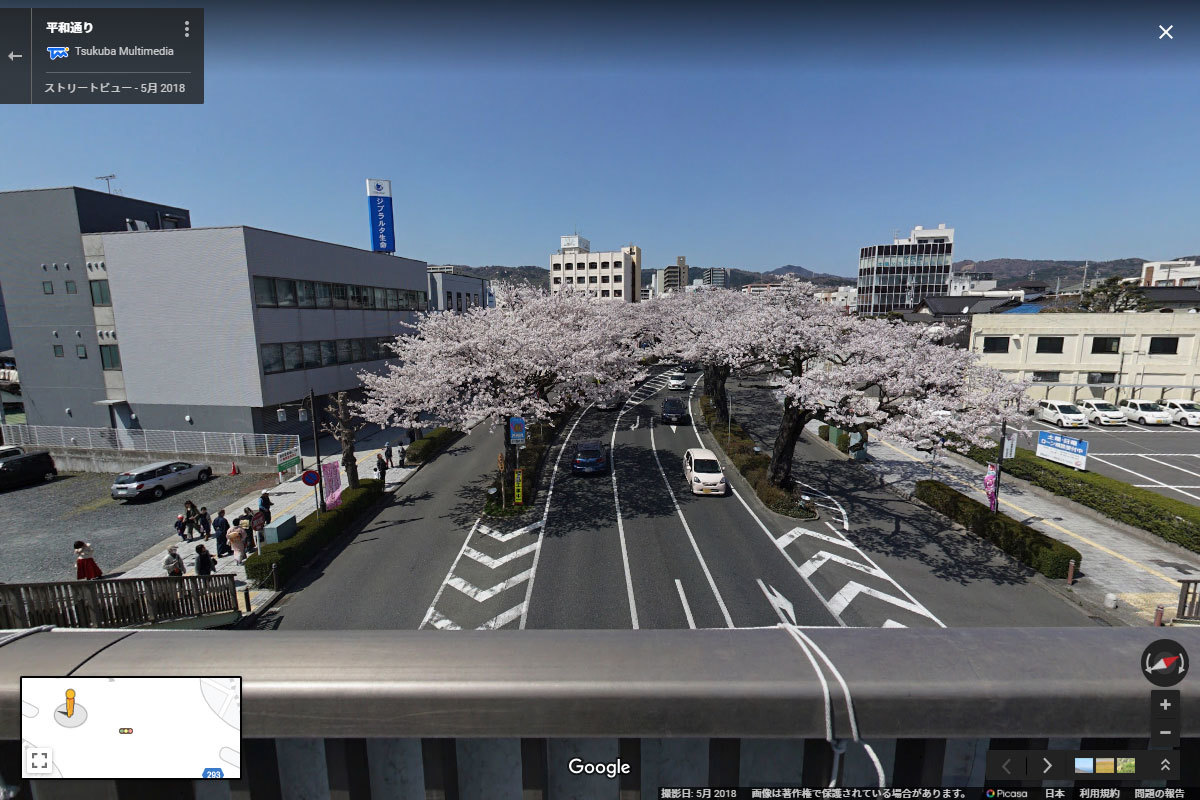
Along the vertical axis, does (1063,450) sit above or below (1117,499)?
above

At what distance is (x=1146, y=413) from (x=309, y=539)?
52.9 metres

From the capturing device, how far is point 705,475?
83.0 ft

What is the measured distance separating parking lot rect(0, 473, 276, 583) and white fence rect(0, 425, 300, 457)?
178 cm

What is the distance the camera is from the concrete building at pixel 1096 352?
42.4 meters

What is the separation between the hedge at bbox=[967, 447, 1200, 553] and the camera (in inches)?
744

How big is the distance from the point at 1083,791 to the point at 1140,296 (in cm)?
7567

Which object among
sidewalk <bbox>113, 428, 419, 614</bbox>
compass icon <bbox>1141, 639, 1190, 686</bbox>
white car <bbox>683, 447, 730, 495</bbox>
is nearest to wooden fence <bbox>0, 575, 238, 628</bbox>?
sidewalk <bbox>113, 428, 419, 614</bbox>

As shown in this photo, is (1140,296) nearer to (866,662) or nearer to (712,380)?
(712,380)

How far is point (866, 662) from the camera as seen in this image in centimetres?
250

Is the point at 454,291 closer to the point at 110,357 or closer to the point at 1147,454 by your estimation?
the point at 110,357

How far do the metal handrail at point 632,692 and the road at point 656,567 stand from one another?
13.2 metres

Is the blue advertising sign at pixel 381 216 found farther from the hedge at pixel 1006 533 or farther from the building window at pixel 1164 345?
the building window at pixel 1164 345

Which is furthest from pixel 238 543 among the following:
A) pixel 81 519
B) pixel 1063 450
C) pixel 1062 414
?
pixel 1062 414

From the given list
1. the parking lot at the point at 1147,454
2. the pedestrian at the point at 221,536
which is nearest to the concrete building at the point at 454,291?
the pedestrian at the point at 221,536
